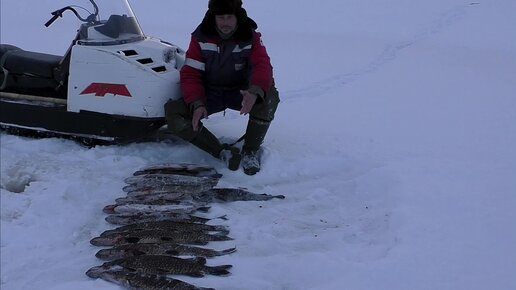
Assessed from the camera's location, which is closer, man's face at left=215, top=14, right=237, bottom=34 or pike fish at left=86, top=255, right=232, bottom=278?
pike fish at left=86, top=255, right=232, bottom=278

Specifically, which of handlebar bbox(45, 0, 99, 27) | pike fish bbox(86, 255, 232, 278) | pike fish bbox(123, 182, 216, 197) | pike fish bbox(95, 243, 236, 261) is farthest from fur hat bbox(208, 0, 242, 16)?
pike fish bbox(86, 255, 232, 278)

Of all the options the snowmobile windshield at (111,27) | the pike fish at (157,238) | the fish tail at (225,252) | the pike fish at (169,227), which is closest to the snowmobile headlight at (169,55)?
the snowmobile windshield at (111,27)

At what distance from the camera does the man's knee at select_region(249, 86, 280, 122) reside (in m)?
4.87

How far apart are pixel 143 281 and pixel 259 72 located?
2140 millimetres

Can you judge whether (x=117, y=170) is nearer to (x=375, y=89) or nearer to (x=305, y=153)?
(x=305, y=153)

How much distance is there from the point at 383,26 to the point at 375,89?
5302 mm

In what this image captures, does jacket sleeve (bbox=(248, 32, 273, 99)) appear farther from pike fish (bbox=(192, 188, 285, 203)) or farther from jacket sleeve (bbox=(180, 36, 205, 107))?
pike fish (bbox=(192, 188, 285, 203))

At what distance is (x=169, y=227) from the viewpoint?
3.97 meters

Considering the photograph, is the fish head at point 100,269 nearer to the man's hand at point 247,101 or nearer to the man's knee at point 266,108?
the man's hand at point 247,101

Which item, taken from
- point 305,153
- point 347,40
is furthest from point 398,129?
point 347,40

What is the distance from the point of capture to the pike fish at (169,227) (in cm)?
392

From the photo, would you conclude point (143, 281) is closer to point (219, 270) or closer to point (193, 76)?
point (219, 270)

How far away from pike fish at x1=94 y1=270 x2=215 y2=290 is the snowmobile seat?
2.60 metres

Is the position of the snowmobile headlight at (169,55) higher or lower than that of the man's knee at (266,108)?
higher
